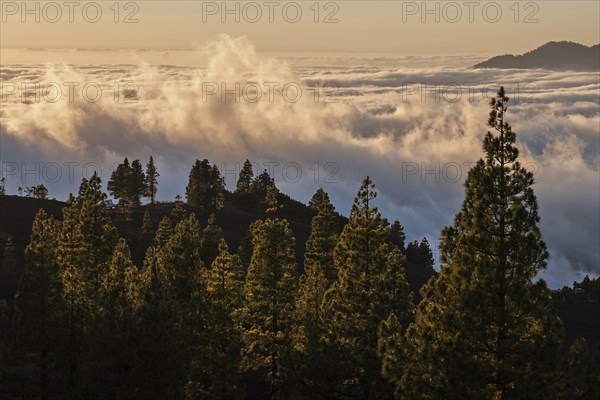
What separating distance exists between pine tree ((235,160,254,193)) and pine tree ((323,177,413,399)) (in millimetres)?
129222

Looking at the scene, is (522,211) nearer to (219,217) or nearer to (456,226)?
(456,226)

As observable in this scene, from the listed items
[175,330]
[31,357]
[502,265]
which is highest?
[502,265]

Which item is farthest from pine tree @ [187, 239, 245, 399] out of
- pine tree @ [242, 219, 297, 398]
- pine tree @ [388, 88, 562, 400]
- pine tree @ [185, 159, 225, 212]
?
pine tree @ [185, 159, 225, 212]

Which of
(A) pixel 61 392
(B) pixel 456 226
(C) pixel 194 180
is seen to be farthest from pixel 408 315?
(C) pixel 194 180

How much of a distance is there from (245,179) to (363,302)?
138455 mm

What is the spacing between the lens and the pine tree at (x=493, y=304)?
31312 millimetres

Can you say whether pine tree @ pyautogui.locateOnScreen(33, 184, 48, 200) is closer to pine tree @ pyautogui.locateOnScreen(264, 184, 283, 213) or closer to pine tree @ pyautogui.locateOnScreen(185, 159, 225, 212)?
pine tree @ pyautogui.locateOnScreen(185, 159, 225, 212)

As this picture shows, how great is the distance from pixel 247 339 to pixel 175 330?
14378mm

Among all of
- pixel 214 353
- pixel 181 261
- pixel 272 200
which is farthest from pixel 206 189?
pixel 214 353

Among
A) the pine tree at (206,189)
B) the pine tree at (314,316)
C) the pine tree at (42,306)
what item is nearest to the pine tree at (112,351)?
the pine tree at (42,306)

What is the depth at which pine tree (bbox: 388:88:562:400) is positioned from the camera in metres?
31.3

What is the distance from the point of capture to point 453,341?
3158 cm

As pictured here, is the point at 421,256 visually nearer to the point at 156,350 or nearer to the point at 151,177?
the point at 151,177

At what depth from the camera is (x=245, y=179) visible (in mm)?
181875
